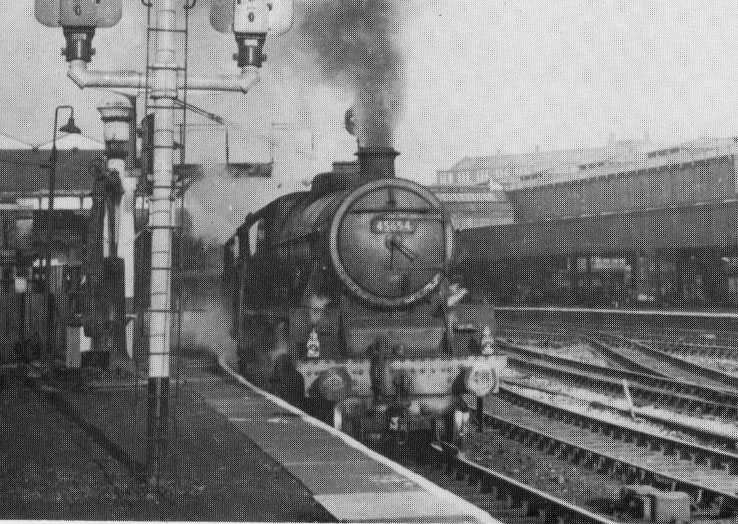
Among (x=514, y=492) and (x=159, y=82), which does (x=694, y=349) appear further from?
(x=159, y=82)

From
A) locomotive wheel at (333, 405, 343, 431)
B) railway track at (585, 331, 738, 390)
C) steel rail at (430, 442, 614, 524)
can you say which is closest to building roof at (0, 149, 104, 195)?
railway track at (585, 331, 738, 390)

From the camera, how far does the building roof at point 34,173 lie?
69.3 ft

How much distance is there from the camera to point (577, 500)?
302 inches

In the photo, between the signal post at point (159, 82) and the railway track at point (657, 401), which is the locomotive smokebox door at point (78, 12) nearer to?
the signal post at point (159, 82)

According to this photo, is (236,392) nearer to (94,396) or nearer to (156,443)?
(94,396)

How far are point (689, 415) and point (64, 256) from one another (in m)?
12.3

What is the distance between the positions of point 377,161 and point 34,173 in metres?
15.2

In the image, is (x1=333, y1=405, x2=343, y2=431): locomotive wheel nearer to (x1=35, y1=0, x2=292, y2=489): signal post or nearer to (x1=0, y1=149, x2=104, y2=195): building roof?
(x1=35, y1=0, x2=292, y2=489): signal post

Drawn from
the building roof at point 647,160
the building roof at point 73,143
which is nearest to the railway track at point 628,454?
the building roof at point 647,160

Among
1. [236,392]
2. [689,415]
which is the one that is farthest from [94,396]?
[689,415]

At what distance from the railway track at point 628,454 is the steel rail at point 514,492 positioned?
98 cm

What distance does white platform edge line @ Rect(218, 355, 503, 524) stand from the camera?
616 cm

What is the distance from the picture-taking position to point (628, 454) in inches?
368

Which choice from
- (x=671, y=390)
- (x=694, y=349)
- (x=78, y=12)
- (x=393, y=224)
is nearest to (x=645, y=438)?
(x=393, y=224)
